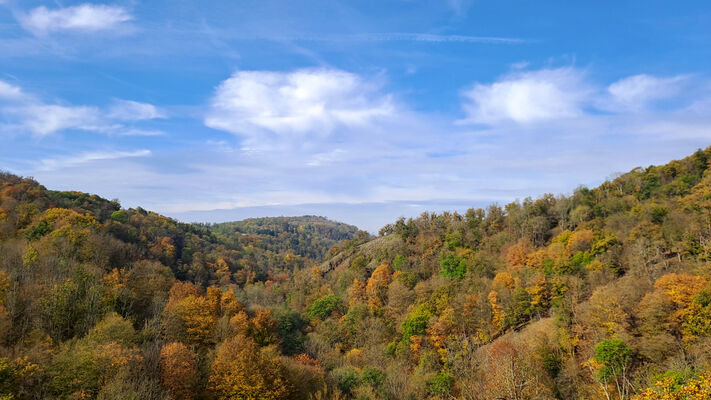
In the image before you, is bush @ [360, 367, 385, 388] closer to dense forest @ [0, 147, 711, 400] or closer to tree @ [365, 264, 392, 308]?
dense forest @ [0, 147, 711, 400]

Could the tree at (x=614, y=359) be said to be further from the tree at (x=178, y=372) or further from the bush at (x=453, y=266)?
the bush at (x=453, y=266)

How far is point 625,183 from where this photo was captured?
72.6m

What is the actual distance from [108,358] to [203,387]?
732cm

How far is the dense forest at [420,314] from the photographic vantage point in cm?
2428

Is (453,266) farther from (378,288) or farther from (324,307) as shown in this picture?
(324,307)

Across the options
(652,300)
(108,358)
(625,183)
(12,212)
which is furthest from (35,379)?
(625,183)

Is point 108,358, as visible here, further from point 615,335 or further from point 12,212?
point 12,212

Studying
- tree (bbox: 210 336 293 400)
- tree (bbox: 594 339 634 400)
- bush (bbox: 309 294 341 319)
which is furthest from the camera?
bush (bbox: 309 294 341 319)

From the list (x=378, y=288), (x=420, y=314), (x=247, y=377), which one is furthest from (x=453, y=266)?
(x=247, y=377)

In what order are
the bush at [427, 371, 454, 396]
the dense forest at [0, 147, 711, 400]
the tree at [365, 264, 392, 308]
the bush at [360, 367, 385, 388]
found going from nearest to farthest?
the dense forest at [0, 147, 711, 400] → the bush at [427, 371, 454, 396] → the bush at [360, 367, 385, 388] → the tree at [365, 264, 392, 308]

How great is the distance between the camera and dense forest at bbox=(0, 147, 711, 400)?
2428 cm

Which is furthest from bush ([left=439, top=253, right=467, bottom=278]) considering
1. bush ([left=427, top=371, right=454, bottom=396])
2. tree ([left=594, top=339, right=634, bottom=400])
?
tree ([left=594, top=339, right=634, bottom=400])

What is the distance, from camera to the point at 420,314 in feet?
164

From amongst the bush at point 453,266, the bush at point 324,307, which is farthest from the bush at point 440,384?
the bush at point 324,307
